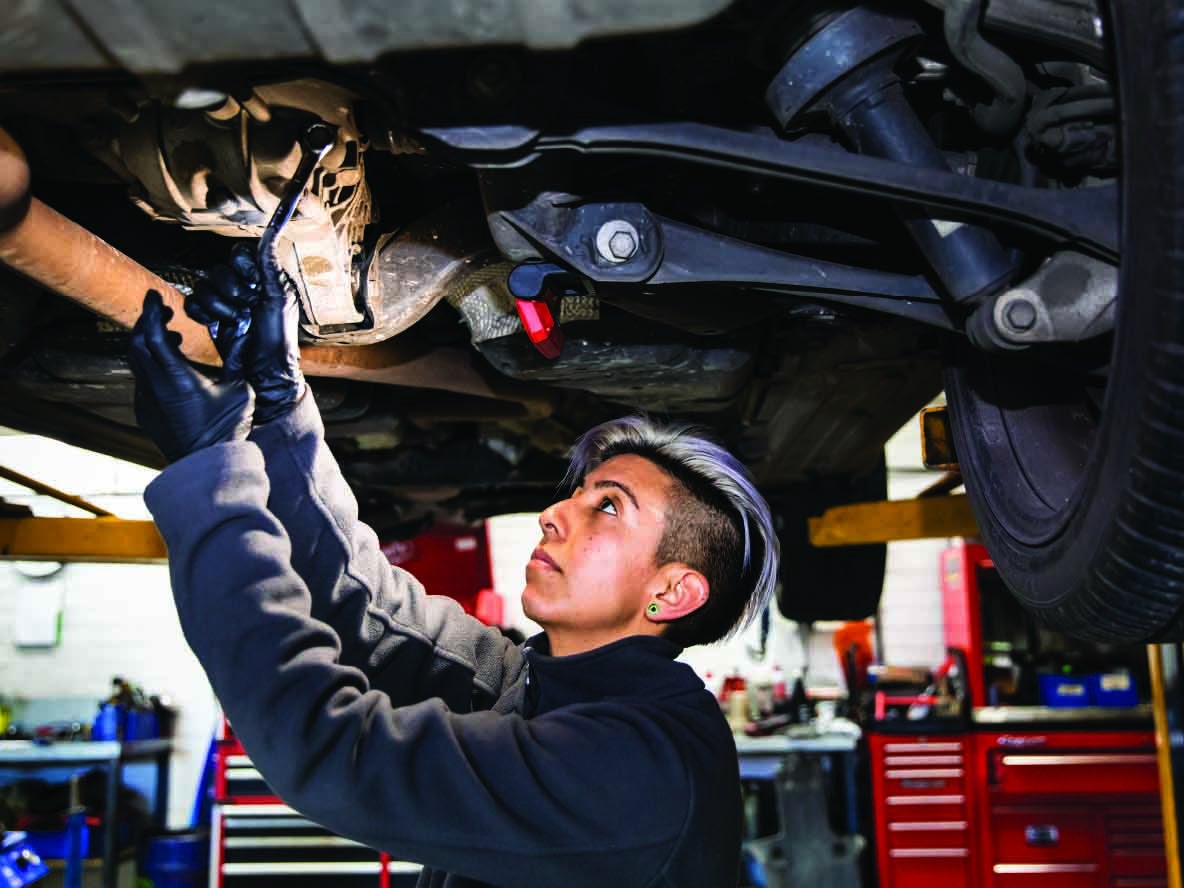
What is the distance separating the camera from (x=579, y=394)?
94.9 inches

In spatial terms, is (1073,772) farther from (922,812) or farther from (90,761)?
(90,761)

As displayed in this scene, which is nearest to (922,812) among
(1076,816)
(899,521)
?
(1076,816)

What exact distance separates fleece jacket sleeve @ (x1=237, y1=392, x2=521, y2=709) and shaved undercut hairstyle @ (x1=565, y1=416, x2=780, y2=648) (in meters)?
0.32

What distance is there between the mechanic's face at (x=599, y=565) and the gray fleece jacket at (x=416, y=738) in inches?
4.2

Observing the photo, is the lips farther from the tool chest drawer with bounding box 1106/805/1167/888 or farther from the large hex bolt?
the tool chest drawer with bounding box 1106/805/1167/888

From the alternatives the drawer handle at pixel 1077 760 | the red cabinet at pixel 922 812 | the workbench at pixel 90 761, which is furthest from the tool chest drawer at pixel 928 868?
the workbench at pixel 90 761

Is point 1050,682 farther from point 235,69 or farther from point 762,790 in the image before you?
point 235,69

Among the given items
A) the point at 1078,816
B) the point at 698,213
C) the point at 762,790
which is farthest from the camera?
the point at 762,790

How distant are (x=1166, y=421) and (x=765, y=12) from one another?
1.78 ft

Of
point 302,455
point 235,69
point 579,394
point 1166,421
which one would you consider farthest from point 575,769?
point 579,394

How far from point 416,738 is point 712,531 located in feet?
2.18

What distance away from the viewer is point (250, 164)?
46.4 inches

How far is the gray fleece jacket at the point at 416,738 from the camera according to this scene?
1049 mm

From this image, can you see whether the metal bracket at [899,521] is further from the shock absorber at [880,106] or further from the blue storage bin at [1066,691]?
the blue storage bin at [1066,691]
